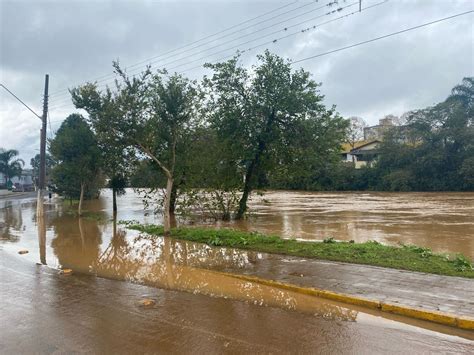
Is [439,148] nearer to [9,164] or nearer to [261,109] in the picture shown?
[261,109]

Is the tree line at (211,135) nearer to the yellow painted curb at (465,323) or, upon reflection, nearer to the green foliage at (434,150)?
the yellow painted curb at (465,323)

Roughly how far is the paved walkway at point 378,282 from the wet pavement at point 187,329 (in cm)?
84

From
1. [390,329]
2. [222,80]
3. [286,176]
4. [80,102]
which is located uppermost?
[222,80]

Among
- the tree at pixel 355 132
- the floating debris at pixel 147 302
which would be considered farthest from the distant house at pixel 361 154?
the floating debris at pixel 147 302

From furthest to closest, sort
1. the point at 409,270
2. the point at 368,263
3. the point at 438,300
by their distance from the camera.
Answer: the point at 368,263
the point at 409,270
the point at 438,300

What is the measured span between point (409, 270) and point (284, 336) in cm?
434

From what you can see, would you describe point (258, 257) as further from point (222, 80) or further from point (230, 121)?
point (222, 80)

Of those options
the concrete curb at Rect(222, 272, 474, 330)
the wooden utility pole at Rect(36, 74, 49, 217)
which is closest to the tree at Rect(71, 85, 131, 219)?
the wooden utility pole at Rect(36, 74, 49, 217)

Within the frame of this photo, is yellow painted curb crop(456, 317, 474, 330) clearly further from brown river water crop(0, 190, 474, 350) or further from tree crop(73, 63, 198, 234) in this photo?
tree crop(73, 63, 198, 234)

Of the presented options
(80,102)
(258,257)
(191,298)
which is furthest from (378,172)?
(191,298)

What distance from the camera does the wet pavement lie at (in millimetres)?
5211

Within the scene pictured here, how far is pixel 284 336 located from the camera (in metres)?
5.55

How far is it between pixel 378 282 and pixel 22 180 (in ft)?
385

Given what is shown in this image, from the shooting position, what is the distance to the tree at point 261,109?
2122 cm
